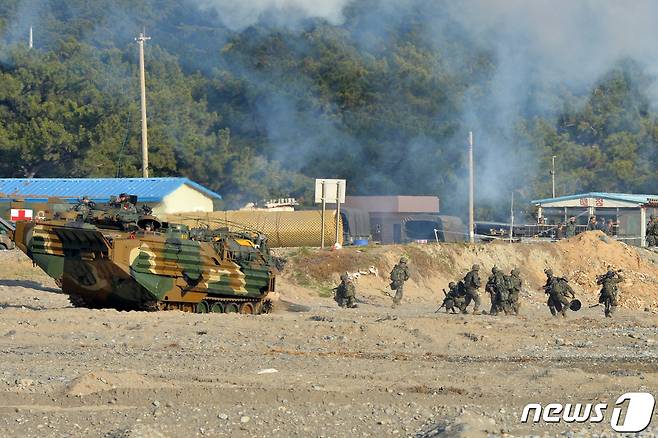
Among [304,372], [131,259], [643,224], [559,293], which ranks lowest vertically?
[304,372]

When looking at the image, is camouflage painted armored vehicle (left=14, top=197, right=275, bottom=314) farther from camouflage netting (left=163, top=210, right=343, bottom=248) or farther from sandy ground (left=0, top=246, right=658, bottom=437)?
camouflage netting (left=163, top=210, right=343, bottom=248)

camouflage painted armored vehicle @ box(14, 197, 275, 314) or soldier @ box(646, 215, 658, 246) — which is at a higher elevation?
soldier @ box(646, 215, 658, 246)

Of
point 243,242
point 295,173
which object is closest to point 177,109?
point 295,173

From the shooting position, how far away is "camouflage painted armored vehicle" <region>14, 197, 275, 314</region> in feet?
81.2

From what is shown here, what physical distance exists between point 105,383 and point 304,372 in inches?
124

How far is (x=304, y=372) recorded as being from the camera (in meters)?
16.7

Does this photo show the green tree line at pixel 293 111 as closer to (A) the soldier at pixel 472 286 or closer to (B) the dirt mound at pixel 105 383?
(A) the soldier at pixel 472 286

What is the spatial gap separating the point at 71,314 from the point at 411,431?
42.1 ft

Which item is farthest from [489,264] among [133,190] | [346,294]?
[133,190]

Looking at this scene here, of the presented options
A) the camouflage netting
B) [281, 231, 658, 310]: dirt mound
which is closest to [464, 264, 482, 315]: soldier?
[281, 231, 658, 310]: dirt mound

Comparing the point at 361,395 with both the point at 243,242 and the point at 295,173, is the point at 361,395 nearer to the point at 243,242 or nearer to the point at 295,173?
the point at 243,242

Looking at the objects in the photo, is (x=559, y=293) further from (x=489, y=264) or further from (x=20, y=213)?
(x=20, y=213)

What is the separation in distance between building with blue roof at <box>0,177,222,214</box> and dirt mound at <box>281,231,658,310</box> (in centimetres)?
1010

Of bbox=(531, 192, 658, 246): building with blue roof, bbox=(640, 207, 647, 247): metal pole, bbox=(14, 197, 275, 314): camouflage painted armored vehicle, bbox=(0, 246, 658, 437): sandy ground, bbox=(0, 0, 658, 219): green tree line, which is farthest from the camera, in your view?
bbox=(0, 0, 658, 219): green tree line
